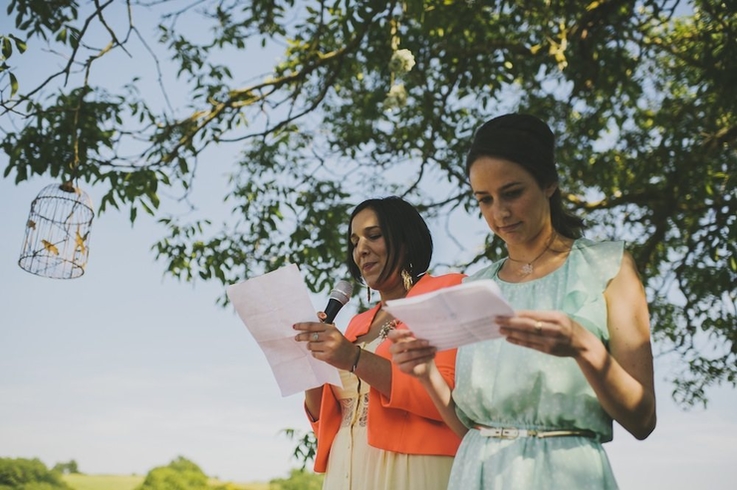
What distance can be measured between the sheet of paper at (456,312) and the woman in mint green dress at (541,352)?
4 cm

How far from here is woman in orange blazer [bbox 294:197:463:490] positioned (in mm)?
2557

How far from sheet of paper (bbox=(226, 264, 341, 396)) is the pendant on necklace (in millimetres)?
652

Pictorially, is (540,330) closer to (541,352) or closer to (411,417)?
(541,352)

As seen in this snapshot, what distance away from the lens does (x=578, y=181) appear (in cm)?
764

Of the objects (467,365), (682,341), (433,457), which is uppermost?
(682,341)

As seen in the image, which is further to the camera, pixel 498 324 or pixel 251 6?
pixel 251 6

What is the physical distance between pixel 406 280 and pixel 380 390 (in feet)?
1.67

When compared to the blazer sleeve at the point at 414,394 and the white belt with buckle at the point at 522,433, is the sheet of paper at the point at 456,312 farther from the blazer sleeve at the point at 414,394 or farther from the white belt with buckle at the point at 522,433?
the blazer sleeve at the point at 414,394

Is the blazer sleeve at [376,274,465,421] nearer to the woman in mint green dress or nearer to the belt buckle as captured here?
the woman in mint green dress

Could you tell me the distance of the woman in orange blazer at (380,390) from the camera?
256 centimetres

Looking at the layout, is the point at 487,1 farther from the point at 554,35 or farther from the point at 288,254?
the point at 288,254

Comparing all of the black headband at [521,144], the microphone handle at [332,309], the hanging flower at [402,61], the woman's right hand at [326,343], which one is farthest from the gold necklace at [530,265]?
the hanging flower at [402,61]

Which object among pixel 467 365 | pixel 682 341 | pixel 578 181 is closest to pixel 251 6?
pixel 578 181

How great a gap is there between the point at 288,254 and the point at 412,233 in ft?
13.0
